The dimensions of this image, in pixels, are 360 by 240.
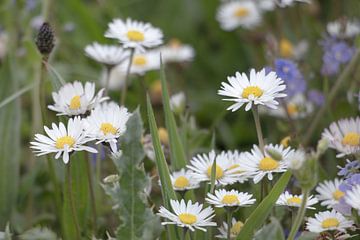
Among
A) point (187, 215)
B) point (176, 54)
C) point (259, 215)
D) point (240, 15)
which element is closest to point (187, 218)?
point (187, 215)

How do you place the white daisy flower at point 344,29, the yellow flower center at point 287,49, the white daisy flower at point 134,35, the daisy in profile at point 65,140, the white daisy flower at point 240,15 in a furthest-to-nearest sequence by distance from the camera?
the white daisy flower at point 240,15 < the yellow flower center at point 287,49 < the white daisy flower at point 344,29 < the white daisy flower at point 134,35 < the daisy in profile at point 65,140

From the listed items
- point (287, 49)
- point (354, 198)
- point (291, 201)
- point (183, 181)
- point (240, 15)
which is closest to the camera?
point (354, 198)

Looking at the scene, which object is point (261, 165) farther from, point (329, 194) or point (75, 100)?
point (75, 100)

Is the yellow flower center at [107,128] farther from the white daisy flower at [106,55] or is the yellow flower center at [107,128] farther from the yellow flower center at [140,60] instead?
the yellow flower center at [140,60]

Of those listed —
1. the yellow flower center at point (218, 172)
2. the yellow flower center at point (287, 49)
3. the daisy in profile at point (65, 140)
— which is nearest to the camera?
the daisy in profile at point (65, 140)

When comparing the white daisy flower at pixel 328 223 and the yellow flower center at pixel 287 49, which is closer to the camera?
the white daisy flower at pixel 328 223

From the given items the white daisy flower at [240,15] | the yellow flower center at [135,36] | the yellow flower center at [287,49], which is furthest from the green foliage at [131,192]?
the white daisy flower at [240,15]

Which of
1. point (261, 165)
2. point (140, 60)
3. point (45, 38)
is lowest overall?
point (261, 165)
